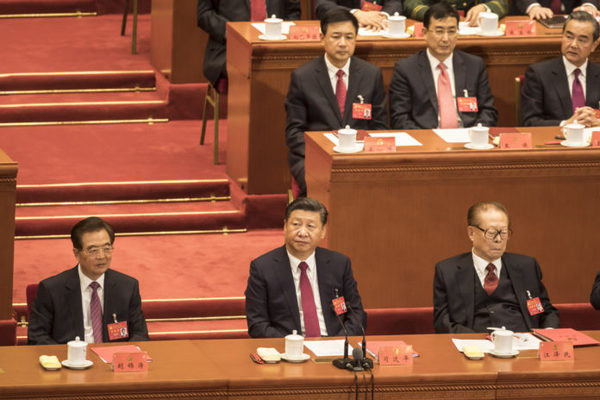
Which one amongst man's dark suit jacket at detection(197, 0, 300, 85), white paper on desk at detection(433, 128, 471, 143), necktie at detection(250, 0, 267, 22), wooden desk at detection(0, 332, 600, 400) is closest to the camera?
wooden desk at detection(0, 332, 600, 400)

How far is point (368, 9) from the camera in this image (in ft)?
22.5

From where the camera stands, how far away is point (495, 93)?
6426mm

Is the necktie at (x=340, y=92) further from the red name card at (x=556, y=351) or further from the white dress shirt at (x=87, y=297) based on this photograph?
the red name card at (x=556, y=351)

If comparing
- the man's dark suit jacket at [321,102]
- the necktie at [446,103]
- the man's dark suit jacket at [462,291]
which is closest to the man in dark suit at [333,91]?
the man's dark suit jacket at [321,102]

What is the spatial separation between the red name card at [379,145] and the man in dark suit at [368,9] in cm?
135

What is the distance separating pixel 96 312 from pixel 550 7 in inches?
146

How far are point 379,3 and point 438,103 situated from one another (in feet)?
3.68

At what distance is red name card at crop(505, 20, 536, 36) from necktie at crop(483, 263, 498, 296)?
2.00 meters

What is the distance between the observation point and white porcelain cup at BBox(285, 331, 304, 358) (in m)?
3.93

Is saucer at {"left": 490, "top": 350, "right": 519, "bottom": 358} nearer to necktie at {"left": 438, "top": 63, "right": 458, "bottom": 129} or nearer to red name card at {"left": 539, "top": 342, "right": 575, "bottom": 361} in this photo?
red name card at {"left": 539, "top": 342, "right": 575, "bottom": 361}

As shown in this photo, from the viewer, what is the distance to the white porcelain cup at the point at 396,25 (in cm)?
636

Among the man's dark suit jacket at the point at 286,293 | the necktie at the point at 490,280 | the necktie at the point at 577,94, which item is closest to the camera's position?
the man's dark suit jacket at the point at 286,293

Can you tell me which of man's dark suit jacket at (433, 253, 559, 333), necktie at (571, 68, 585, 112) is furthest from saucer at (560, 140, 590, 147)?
man's dark suit jacket at (433, 253, 559, 333)

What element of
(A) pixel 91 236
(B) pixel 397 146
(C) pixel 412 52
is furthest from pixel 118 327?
(C) pixel 412 52
